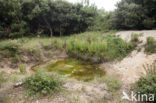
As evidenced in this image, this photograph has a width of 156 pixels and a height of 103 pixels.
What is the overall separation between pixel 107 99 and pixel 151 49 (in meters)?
4.28

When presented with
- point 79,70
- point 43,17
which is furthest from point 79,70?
point 43,17

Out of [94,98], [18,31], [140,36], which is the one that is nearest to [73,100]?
[94,98]

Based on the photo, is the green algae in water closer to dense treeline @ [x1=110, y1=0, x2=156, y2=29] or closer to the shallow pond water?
the shallow pond water

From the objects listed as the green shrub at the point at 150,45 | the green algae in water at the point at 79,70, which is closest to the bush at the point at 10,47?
the green algae in water at the point at 79,70

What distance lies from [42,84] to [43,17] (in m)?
8.94

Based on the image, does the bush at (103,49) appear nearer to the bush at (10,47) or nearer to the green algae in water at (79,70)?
the green algae in water at (79,70)

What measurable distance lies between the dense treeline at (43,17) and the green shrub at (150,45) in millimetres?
6022

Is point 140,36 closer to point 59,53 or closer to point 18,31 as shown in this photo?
point 59,53

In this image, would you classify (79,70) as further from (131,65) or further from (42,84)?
(42,84)

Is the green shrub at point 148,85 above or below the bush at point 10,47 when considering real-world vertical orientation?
below

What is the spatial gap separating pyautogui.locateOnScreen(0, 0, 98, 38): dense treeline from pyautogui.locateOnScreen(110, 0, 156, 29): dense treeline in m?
3.16

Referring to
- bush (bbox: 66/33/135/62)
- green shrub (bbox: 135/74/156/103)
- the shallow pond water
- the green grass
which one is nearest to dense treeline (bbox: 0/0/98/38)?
the green grass

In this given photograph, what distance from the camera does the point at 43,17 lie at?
1012 cm

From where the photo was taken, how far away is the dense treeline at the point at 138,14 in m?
7.55
